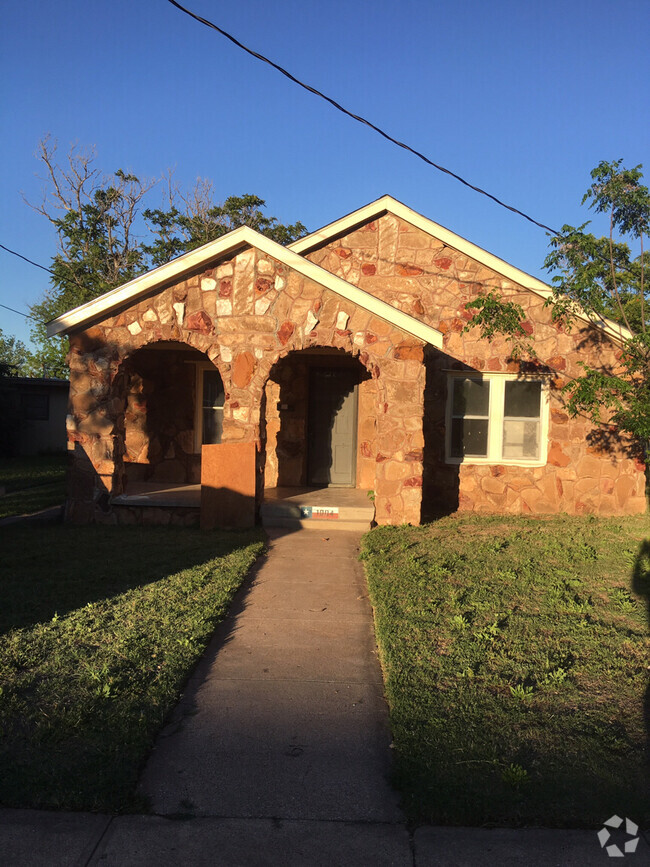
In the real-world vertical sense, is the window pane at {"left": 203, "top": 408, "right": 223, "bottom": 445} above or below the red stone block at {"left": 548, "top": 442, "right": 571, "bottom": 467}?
above

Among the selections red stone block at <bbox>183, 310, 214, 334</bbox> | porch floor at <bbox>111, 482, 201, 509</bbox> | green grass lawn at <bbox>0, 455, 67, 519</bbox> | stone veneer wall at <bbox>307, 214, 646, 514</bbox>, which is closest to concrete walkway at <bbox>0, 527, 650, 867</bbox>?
porch floor at <bbox>111, 482, 201, 509</bbox>

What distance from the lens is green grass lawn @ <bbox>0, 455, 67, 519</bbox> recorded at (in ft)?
40.1

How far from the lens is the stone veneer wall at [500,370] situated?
1198cm

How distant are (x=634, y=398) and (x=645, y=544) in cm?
215

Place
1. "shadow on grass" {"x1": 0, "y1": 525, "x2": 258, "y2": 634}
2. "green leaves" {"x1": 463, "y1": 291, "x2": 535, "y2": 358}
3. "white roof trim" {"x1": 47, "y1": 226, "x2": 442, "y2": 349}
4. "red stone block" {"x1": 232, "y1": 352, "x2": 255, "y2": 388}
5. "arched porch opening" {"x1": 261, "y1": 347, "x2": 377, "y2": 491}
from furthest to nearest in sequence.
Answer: "arched porch opening" {"x1": 261, "y1": 347, "x2": 377, "y2": 491}, "green leaves" {"x1": 463, "y1": 291, "x2": 535, "y2": 358}, "red stone block" {"x1": 232, "y1": 352, "x2": 255, "y2": 388}, "white roof trim" {"x1": 47, "y1": 226, "x2": 442, "y2": 349}, "shadow on grass" {"x1": 0, "y1": 525, "x2": 258, "y2": 634}

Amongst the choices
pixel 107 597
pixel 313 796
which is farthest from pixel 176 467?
pixel 313 796

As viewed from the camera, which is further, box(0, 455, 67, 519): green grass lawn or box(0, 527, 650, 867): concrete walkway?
box(0, 455, 67, 519): green grass lawn

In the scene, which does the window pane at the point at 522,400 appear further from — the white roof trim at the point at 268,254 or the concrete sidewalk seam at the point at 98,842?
the concrete sidewalk seam at the point at 98,842

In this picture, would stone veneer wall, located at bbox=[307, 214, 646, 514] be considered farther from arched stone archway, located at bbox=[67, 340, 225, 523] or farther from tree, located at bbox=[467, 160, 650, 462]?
arched stone archway, located at bbox=[67, 340, 225, 523]

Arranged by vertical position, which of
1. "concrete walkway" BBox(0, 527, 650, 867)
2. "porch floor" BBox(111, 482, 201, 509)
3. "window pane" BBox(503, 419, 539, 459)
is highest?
"window pane" BBox(503, 419, 539, 459)

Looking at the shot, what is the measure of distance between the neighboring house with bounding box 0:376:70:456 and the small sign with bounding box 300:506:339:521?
16596mm

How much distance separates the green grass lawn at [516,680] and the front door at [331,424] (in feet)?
15.3

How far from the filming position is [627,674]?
15.7 feet

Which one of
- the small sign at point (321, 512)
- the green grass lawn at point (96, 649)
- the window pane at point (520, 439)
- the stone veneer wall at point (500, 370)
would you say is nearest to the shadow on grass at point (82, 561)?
the green grass lawn at point (96, 649)
